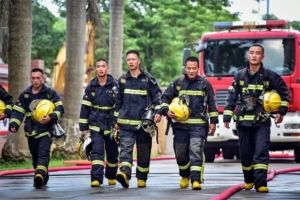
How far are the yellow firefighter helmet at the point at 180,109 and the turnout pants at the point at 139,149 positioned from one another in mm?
660

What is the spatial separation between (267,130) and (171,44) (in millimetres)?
30476

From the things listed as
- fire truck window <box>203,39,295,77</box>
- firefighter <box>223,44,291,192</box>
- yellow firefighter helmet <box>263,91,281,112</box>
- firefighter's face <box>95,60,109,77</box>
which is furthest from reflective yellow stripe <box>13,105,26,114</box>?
fire truck window <box>203,39,295,77</box>

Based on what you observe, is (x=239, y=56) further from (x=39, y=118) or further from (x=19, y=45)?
(x=39, y=118)

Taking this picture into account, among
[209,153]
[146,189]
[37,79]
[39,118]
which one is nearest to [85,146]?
[39,118]

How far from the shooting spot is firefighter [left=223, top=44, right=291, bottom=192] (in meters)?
10.8

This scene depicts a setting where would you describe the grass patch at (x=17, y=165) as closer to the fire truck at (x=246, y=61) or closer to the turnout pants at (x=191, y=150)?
the fire truck at (x=246, y=61)

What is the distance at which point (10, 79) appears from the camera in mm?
17688

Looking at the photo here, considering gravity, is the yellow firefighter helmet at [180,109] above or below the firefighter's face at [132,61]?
below

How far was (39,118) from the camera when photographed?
1157 cm

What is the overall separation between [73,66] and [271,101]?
10.0 metres

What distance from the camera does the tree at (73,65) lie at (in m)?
19.9

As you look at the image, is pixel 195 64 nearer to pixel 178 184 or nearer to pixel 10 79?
pixel 178 184

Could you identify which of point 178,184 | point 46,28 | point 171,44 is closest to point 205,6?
A: point 171,44

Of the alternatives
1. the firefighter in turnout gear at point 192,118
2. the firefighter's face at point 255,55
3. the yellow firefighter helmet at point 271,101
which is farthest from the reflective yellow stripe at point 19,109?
the yellow firefighter helmet at point 271,101
